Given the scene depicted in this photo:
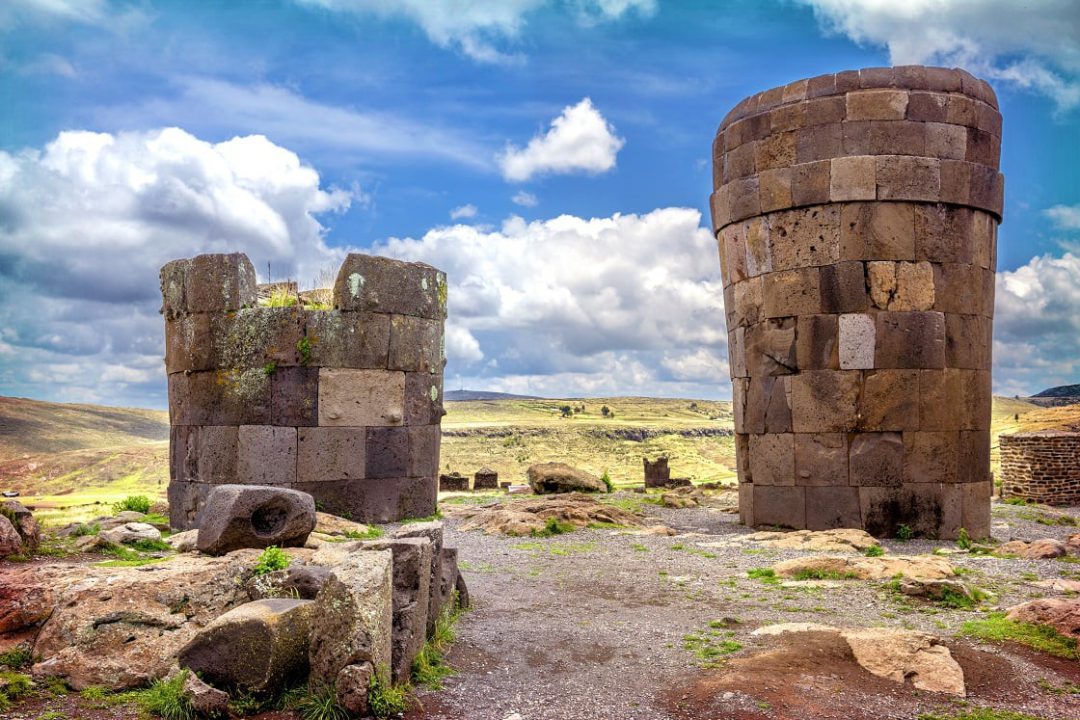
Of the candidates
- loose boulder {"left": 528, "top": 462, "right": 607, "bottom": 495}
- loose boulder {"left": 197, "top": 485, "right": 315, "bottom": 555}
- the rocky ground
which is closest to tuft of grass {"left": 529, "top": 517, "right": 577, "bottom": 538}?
the rocky ground

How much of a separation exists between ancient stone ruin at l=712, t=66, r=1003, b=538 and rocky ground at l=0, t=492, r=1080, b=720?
1687 mm

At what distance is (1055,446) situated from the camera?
20.4 m

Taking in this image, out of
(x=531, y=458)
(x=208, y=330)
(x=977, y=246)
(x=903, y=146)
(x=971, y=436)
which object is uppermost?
(x=903, y=146)

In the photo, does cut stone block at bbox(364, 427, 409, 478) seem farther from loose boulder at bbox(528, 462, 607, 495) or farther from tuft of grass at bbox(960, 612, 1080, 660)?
tuft of grass at bbox(960, 612, 1080, 660)

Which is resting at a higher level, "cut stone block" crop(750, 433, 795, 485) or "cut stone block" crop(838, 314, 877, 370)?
"cut stone block" crop(838, 314, 877, 370)

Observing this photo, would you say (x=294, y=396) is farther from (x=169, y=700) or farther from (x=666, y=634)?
(x=169, y=700)

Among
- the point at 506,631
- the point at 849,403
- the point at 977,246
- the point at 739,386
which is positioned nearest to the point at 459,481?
the point at 739,386

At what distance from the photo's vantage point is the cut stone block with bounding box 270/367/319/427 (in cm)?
1347

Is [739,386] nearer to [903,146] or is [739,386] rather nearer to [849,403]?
[849,403]

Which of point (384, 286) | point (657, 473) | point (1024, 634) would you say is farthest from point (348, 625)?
point (657, 473)

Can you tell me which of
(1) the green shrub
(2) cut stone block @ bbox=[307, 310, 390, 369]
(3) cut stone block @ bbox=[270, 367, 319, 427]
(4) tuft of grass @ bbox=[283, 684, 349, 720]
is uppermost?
(2) cut stone block @ bbox=[307, 310, 390, 369]

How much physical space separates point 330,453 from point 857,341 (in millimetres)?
8679

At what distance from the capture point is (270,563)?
6840 millimetres

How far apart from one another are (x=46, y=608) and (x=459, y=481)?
18131 mm
